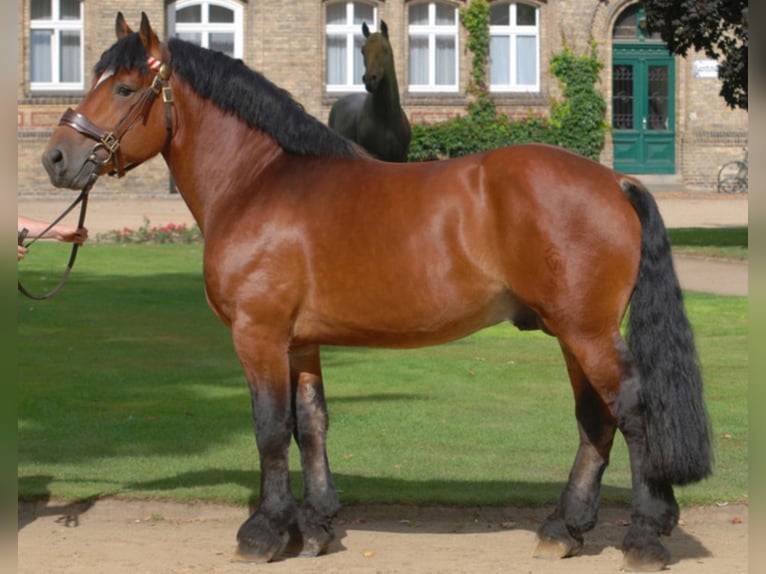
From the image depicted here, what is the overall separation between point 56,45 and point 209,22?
3.87 metres

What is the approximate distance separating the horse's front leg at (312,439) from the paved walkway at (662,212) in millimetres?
13234

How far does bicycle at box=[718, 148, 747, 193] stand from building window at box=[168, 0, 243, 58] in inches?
515

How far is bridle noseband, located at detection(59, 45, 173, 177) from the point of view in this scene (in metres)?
6.72

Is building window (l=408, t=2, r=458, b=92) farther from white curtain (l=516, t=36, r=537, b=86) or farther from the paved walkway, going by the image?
the paved walkway

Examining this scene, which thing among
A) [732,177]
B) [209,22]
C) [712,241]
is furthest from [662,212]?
[209,22]

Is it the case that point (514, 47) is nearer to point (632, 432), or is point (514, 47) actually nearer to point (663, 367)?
point (663, 367)

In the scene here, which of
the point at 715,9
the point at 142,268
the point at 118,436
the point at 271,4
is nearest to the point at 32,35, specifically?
the point at 271,4

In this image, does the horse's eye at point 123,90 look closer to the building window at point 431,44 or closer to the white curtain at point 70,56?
the white curtain at point 70,56

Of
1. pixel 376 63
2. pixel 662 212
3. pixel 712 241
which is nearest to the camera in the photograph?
pixel 376 63

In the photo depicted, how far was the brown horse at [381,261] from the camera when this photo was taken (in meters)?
6.22

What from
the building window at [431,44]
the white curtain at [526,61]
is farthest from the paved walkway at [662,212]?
the building window at [431,44]

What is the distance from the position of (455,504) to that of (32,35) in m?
30.1

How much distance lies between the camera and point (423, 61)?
36.8m

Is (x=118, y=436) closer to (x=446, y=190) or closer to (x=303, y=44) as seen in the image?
(x=446, y=190)
